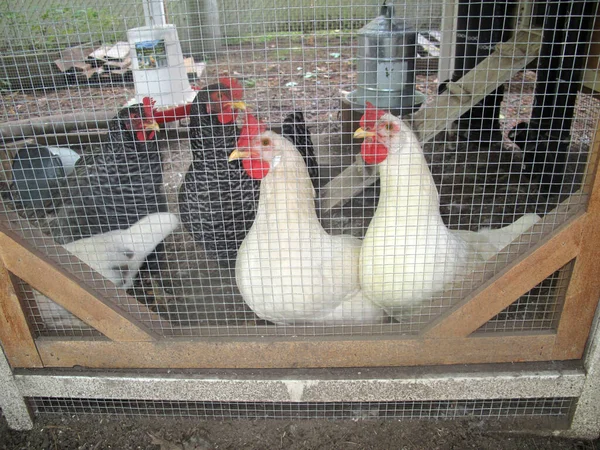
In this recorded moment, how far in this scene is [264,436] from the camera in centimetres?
206

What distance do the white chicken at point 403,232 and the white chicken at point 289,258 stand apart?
0.39ft

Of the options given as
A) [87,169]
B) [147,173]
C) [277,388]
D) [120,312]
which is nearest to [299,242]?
[277,388]

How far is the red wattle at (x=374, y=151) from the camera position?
2.02 metres

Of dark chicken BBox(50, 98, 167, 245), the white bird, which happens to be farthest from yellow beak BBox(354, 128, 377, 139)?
dark chicken BBox(50, 98, 167, 245)

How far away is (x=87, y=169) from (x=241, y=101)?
103cm

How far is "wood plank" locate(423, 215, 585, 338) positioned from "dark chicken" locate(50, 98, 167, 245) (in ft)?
5.73

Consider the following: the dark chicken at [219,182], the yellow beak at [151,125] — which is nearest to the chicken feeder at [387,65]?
the dark chicken at [219,182]

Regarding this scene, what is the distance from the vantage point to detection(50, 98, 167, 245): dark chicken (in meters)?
2.83

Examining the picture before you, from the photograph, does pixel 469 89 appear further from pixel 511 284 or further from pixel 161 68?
pixel 161 68

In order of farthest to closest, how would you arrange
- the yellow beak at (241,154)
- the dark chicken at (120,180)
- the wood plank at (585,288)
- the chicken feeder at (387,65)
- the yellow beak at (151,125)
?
the chicken feeder at (387,65) < the dark chicken at (120,180) < the yellow beak at (151,125) < the yellow beak at (241,154) < the wood plank at (585,288)

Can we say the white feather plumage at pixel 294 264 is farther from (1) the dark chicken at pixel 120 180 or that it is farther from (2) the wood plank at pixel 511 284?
(1) the dark chicken at pixel 120 180

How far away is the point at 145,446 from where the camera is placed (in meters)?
2.04

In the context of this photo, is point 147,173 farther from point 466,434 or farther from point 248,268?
point 466,434

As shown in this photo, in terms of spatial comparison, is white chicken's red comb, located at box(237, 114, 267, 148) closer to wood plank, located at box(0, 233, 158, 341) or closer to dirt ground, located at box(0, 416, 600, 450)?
wood plank, located at box(0, 233, 158, 341)
